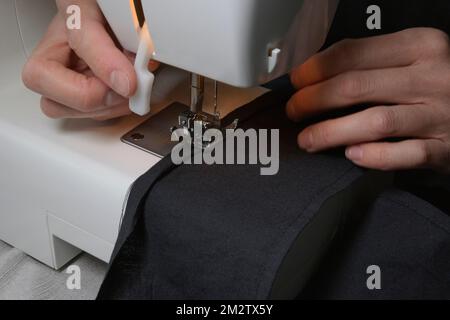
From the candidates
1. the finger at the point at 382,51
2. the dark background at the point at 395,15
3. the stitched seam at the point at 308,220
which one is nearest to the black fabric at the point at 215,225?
the stitched seam at the point at 308,220

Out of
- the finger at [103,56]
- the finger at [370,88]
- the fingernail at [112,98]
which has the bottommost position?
the fingernail at [112,98]

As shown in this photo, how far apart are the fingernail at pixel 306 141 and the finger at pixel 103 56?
20 cm

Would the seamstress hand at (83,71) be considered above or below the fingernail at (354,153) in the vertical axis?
above

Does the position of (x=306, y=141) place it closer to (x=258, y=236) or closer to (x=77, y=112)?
(x=258, y=236)

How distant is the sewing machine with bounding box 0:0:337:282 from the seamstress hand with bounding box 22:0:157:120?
24mm

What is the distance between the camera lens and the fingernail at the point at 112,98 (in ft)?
2.55

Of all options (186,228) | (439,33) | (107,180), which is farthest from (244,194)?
(439,33)

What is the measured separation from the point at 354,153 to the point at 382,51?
119mm

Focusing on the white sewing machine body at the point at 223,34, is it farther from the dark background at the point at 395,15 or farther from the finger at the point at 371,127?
the dark background at the point at 395,15

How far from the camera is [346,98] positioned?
738mm

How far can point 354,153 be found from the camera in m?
0.73
